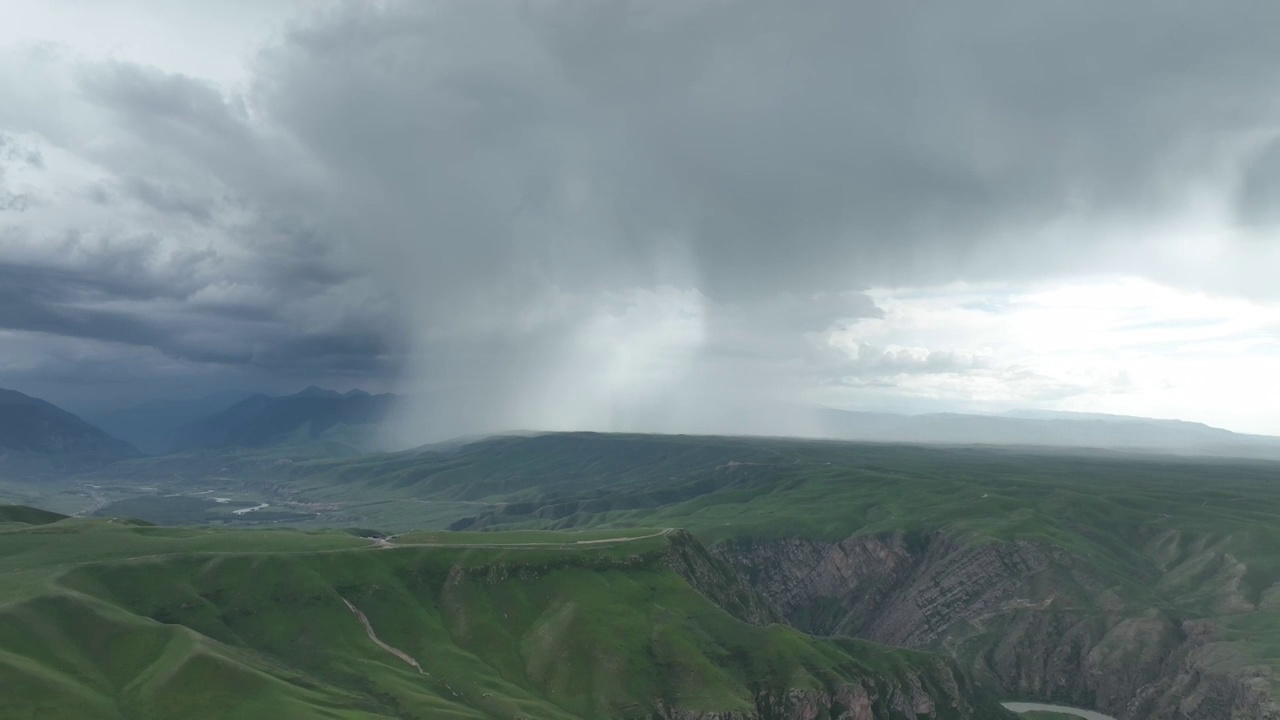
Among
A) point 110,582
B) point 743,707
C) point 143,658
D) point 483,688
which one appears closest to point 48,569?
point 110,582

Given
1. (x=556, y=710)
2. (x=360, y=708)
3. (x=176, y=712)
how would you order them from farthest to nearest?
1. (x=556, y=710)
2. (x=360, y=708)
3. (x=176, y=712)

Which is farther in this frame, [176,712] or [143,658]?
[143,658]

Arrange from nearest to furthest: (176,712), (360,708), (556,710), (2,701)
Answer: (2,701)
(176,712)
(360,708)
(556,710)

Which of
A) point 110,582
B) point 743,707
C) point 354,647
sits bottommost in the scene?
point 743,707

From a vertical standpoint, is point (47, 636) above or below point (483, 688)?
above

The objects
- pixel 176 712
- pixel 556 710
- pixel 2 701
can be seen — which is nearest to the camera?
pixel 2 701

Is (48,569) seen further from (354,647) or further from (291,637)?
(354,647)

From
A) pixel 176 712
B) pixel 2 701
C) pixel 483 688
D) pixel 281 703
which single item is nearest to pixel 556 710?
pixel 483 688

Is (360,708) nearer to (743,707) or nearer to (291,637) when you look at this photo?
(291,637)

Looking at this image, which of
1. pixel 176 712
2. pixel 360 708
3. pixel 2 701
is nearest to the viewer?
pixel 2 701
